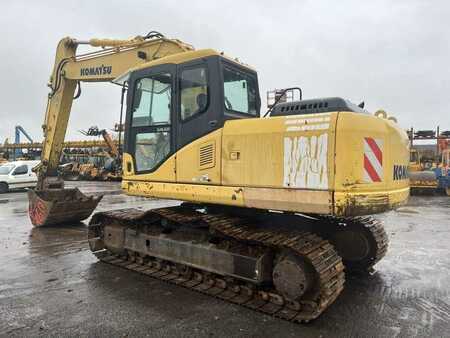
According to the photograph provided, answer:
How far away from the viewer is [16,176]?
20.3 meters

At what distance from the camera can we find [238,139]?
4.54 meters

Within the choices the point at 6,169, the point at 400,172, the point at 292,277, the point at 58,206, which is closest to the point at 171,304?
the point at 292,277

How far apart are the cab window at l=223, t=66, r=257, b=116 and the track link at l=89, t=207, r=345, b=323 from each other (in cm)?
152

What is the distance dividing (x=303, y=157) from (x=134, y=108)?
2884 mm

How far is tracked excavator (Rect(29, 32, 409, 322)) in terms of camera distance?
156 inches

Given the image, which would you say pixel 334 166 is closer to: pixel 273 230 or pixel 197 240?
pixel 273 230

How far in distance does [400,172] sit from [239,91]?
236 centimetres

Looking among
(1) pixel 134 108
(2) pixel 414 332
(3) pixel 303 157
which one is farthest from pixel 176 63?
(2) pixel 414 332

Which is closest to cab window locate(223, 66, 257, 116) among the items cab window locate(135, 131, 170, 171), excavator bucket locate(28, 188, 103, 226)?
cab window locate(135, 131, 170, 171)

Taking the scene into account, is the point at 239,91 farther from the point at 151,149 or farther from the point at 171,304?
the point at 171,304

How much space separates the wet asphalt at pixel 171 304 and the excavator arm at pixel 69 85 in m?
2.49

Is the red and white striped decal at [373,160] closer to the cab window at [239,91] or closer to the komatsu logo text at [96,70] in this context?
the cab window at [239,91]

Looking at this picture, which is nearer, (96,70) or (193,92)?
(193,92)

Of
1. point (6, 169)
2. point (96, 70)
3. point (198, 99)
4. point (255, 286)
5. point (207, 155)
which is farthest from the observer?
point (6, 169)
